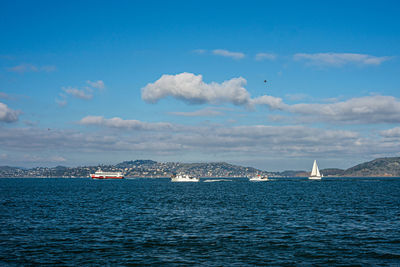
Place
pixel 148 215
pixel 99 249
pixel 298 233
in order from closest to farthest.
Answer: pixel 99 249 < pixel 298 233 < pixel 148 215

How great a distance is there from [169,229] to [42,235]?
1657 centimetres

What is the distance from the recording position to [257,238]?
4316cm

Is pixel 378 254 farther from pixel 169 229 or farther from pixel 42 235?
pixel 42 235

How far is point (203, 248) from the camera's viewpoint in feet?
124

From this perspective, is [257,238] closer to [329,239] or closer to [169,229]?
[329,239]

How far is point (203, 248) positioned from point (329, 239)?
1590cm

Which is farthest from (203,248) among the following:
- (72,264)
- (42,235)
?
(42,235)

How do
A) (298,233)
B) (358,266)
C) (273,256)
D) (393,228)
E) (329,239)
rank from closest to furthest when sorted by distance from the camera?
(358,266), (273,256), (329,239), (298,233), (393,228)

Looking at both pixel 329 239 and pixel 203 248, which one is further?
pixel 329 239

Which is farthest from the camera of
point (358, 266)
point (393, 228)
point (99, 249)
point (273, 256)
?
point (393, 228)

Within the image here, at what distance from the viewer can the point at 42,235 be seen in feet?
148

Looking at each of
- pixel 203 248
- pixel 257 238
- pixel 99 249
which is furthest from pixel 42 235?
pixel 257 238

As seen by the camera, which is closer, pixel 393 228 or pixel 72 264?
pixel 72 264

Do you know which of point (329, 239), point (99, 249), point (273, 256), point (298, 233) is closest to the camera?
point (273, 256)
